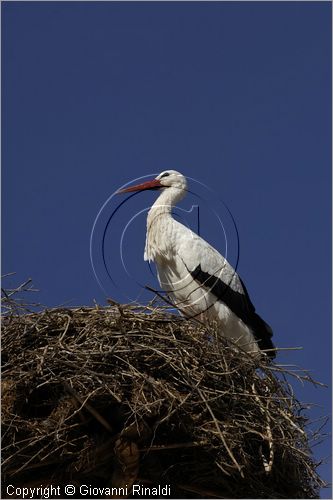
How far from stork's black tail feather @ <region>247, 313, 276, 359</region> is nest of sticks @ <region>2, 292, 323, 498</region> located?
1.74 meters

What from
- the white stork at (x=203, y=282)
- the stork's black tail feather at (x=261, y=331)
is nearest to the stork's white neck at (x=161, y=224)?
the white stork at (x=203, y=282)

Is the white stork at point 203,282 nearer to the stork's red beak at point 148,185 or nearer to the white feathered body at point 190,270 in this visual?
the white feathered body at point 190,270

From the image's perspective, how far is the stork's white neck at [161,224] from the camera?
26.5ft

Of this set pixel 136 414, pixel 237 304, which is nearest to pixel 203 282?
pixel 237 304

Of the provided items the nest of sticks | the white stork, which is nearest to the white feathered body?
the white stork

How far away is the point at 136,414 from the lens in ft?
18.0

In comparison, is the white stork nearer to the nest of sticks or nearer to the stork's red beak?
the stork's red beak

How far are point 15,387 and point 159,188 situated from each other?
340cm

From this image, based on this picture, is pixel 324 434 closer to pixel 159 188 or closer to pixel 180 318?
pixel 180 318

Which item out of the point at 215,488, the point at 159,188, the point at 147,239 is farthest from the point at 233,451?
the point at 159,188

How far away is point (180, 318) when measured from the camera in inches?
249

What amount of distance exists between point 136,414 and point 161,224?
294 cm

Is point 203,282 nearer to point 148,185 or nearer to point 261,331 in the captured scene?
point 261,331

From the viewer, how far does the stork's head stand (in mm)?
8609
